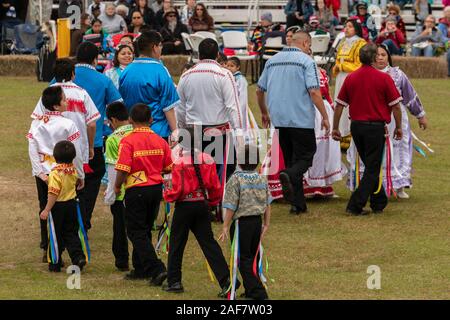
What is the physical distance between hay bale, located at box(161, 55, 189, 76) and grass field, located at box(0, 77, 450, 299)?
29.4ft

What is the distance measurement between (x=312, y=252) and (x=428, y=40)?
1596 cm

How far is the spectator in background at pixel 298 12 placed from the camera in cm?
2552

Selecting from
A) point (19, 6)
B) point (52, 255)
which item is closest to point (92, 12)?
point (19, 6)

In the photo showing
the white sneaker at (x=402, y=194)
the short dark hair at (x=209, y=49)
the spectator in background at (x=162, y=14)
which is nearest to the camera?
the short dark hair at (x=209, y=49)

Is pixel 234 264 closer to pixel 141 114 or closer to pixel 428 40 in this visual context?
pixel 141 114

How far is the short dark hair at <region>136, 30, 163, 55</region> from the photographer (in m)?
10.5

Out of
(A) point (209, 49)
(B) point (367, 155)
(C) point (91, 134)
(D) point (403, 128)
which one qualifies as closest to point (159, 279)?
(C) point (91, 134)

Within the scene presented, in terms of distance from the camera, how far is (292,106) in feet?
38.2

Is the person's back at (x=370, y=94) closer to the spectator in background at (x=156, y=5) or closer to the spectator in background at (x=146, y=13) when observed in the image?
the spectator in background at (x=146, y=13)

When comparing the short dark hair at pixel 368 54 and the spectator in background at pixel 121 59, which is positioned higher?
the short dark hair at pixel 368 54

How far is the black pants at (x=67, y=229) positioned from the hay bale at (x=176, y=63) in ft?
45.9

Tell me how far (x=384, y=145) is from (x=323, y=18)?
13.5m

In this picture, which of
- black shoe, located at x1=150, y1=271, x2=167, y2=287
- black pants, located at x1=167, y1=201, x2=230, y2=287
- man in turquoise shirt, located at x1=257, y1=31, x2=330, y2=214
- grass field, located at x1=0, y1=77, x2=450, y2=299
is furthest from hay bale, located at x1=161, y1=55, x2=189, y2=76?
black pants, located at x1=167, y1=201, x2=230, y2=287

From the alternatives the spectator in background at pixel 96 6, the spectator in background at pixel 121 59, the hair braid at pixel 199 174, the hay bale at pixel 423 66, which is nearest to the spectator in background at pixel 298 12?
the hay bale at pixel 423 66
